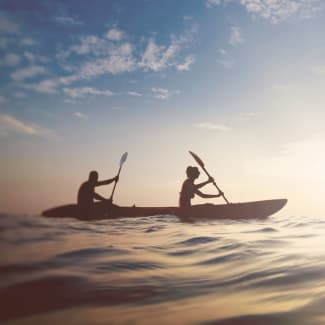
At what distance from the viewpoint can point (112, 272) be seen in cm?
350

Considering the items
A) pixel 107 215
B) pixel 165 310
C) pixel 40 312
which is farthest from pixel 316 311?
pixel 107 215

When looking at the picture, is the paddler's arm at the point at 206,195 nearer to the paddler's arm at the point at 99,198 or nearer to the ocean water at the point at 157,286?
the paddler's arm at the point at 99,198

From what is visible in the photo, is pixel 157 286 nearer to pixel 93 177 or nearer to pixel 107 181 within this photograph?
pixel 93 177

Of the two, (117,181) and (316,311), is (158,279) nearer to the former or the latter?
(316,311)

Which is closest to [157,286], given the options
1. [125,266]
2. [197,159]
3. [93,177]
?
[125,266]

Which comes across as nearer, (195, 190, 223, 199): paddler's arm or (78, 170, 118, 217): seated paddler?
(78, 170, 118, 217): seated paddler

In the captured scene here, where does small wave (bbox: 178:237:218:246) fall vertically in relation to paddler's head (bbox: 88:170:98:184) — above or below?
below

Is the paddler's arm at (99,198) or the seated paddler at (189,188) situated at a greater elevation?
the seated paddler at (189,188)

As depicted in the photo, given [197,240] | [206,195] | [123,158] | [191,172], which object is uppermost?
[123,158]

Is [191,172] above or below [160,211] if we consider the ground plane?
above

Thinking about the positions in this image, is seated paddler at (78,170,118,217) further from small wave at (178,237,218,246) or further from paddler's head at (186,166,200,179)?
small wave at (178,237,218,246)

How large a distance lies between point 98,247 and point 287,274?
276cm

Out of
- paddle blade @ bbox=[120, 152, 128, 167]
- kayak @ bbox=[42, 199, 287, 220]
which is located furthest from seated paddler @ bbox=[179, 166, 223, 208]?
paddle blade @ bbox=[120, 152, 128, 167]

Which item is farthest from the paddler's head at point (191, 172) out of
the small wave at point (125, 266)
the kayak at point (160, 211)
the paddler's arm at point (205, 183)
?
the small wave at point (125, 266)
